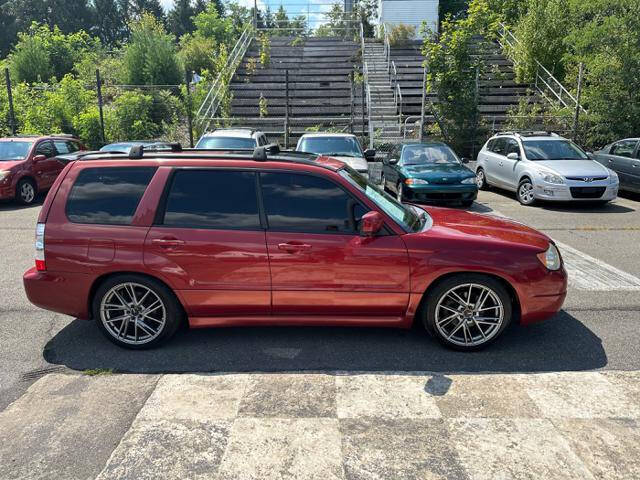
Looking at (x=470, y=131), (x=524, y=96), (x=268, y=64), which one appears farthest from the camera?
(x=268, y=64)

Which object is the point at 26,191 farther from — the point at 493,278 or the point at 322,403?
the point at 493,278

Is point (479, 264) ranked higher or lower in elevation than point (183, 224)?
lower

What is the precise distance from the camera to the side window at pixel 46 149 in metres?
12.8

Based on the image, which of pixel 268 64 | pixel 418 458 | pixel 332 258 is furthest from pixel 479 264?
pixel 268 64

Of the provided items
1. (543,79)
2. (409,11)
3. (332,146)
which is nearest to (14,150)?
(332,146)

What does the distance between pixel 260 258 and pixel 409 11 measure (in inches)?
1140

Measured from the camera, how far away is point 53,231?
14.6ft

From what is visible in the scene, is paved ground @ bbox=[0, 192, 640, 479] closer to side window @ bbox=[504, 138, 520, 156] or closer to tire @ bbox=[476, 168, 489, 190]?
side window @ bbox=[504, 138, 520, 156]

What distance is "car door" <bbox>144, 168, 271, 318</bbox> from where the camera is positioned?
170 inches

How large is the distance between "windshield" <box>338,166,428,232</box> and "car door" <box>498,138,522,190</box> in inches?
328

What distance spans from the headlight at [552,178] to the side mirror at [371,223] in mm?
8486

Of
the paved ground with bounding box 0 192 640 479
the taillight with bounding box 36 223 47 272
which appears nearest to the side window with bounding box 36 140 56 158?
the paved ground with bounding box 0 192 640 479

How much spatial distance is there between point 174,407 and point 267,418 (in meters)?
0.69

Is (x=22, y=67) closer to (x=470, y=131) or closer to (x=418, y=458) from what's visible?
(x=470, y=131)
